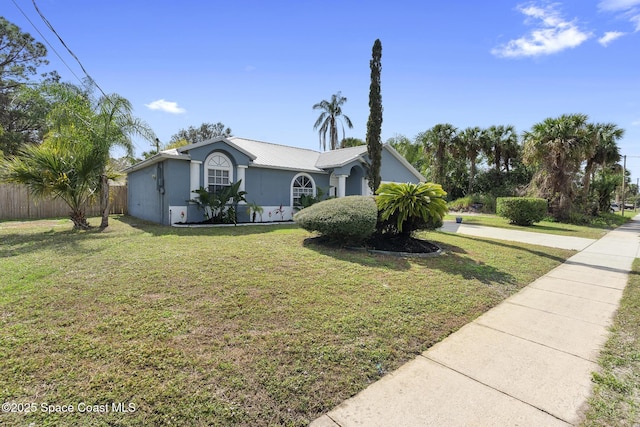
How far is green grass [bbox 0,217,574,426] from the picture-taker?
2.46 m

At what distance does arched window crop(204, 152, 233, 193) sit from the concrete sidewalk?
1208 centimetres

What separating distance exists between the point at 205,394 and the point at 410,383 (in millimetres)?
1846

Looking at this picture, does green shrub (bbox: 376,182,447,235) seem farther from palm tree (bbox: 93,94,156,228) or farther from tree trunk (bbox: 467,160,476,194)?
tree trunk (bbox: 467,160,476,194)

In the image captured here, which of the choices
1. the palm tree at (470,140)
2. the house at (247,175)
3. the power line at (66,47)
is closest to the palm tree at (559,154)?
the house at (247,175)

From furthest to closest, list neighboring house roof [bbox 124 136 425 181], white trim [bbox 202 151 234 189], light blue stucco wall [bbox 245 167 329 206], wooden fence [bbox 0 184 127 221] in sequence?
1. wooden fence [bbox 0 184 127 221]
2. neighboring house roof [bbox 124 136 425 181]
3. light blue stucco wall [bbox 245 167 329 206]
4. white trim [bbox 202 151 234 189]

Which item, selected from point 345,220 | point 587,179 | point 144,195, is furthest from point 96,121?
point 587,179

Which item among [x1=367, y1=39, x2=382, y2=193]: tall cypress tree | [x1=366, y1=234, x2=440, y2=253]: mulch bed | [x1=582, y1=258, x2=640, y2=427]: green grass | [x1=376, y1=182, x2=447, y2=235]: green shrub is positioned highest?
[x1=367, y1=39, x2=382, y2=193]: tall cypress tree

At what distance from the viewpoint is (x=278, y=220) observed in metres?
15.9

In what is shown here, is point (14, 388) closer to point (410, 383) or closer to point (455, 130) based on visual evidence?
point (410, 383)

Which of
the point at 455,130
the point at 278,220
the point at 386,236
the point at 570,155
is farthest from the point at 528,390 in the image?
the point at 455,130

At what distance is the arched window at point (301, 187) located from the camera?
16484mm

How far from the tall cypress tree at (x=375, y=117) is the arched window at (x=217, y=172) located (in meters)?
6.76

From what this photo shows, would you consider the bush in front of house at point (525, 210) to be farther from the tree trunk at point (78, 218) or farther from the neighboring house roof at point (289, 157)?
the tree trunk at point (78, 218)

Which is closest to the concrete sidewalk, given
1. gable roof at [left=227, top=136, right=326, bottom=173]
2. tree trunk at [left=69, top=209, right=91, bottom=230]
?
gable roof at [left=227, top=136, right=326, bottom=173]
